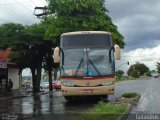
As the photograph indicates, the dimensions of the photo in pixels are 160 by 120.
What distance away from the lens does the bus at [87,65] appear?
24625mm

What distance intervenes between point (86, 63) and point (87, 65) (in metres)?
0.12

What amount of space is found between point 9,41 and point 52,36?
411cm

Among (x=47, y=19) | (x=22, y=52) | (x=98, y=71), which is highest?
(x=47, y=19)

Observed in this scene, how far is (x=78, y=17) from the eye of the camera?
129 ft

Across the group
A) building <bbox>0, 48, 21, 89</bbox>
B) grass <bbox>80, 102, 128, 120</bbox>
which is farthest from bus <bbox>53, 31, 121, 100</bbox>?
building <bbox>0, 48, 21, 89</bbox>

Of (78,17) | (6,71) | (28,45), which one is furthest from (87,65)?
(6,71)

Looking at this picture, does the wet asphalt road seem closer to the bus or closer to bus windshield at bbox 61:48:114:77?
the bus

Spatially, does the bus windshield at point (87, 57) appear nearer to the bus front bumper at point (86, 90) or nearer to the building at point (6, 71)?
the bus front bumper at point (86, 90)

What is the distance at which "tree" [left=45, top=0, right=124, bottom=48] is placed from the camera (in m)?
38.8

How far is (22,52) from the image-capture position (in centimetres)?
4519

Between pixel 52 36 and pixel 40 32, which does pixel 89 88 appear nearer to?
pixel 52 36

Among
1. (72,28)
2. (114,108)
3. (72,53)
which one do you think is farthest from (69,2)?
(114,108)

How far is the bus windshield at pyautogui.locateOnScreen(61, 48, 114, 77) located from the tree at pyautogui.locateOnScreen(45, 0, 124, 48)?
536 inches

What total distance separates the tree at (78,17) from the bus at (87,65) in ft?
43.9
